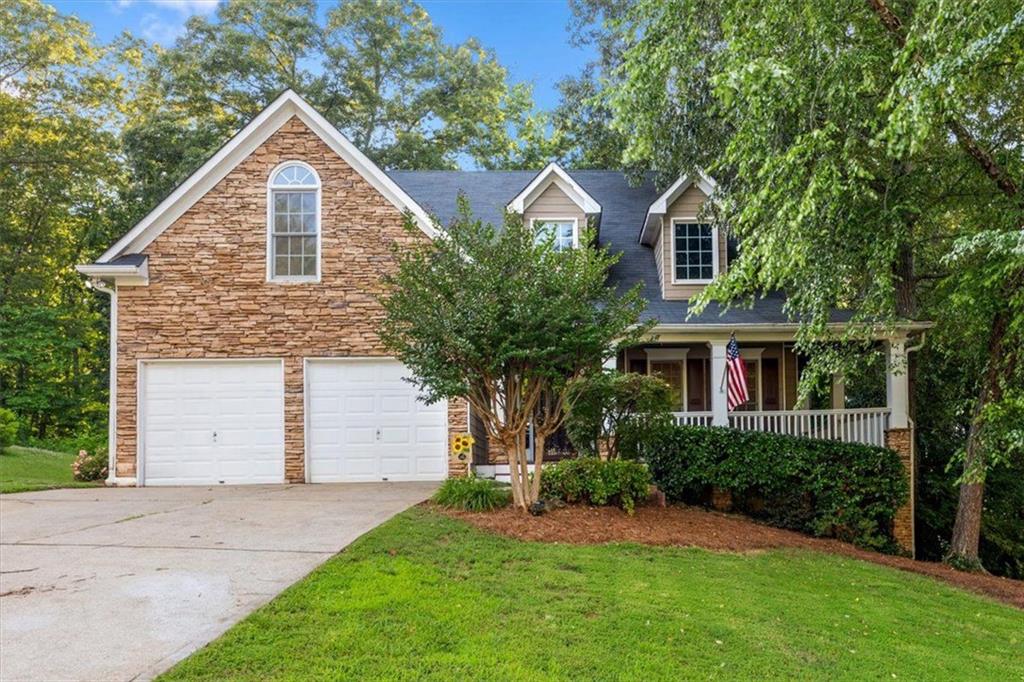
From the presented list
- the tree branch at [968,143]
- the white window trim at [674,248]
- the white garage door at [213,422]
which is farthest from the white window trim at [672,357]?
the white garage door at [213,422]

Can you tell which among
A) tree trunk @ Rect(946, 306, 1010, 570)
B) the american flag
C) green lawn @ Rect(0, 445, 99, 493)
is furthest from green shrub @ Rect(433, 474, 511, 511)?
green lawn @ Rect(0, 445, 99, 493)

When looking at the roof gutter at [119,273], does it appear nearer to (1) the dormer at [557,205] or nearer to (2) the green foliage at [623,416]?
(1) the dormer at [557,205]

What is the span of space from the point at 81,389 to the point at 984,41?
26799mm

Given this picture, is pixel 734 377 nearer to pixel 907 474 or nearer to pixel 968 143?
pixel 907 474

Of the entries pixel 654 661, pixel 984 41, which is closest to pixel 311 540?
pixel 654 661

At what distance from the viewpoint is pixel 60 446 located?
21.2 m

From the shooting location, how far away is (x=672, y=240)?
1261 centimetres

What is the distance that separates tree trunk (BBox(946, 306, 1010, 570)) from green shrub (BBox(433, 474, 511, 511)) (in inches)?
248

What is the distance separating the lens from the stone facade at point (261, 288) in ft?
37.6

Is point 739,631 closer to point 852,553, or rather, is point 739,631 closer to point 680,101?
point 852,553

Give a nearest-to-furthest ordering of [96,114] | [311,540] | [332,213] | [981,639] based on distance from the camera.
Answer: [981,639] → [311,540] → [332,213] → [96,114]

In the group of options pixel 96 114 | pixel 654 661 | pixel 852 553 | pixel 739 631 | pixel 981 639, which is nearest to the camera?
pixel 654 661

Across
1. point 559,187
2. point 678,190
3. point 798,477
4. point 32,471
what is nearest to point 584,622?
point 798,477

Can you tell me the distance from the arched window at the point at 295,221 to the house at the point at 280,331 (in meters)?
0.02
